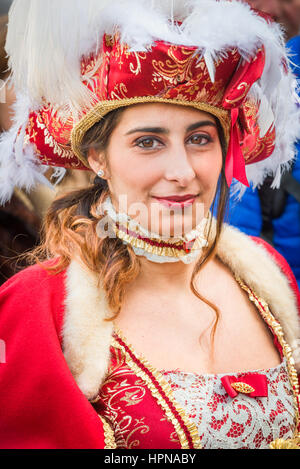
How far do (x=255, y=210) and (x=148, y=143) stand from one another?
1.01 metres

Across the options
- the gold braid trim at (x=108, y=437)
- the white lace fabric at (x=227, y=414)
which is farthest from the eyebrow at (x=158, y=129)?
the gold braid trim at (x=108, y=437)

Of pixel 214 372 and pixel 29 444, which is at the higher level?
Answer: pixel 214 372

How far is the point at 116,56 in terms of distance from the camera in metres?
1.44

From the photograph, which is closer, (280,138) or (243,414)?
(243,414)

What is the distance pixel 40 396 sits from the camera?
143 cm

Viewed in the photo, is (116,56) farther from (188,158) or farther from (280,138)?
(280,138)

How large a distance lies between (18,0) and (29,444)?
1.15 metres

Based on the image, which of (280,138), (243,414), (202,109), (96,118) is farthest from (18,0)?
(243,414)

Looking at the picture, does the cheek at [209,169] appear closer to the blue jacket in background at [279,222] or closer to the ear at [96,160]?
the ear at [96,160]

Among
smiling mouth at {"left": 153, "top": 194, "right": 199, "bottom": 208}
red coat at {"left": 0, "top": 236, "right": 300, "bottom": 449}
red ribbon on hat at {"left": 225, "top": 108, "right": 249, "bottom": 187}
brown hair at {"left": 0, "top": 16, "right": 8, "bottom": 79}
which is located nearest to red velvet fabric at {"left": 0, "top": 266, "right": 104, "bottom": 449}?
red coat at {"left": 0, "top": 236, "right": 300, "bottom": 449}

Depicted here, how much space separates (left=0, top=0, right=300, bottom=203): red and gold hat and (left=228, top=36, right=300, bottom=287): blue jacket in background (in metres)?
0.71

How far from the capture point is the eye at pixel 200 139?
5.09ft

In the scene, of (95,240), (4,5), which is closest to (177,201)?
(95,240)

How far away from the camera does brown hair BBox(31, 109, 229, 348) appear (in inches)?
63.0
